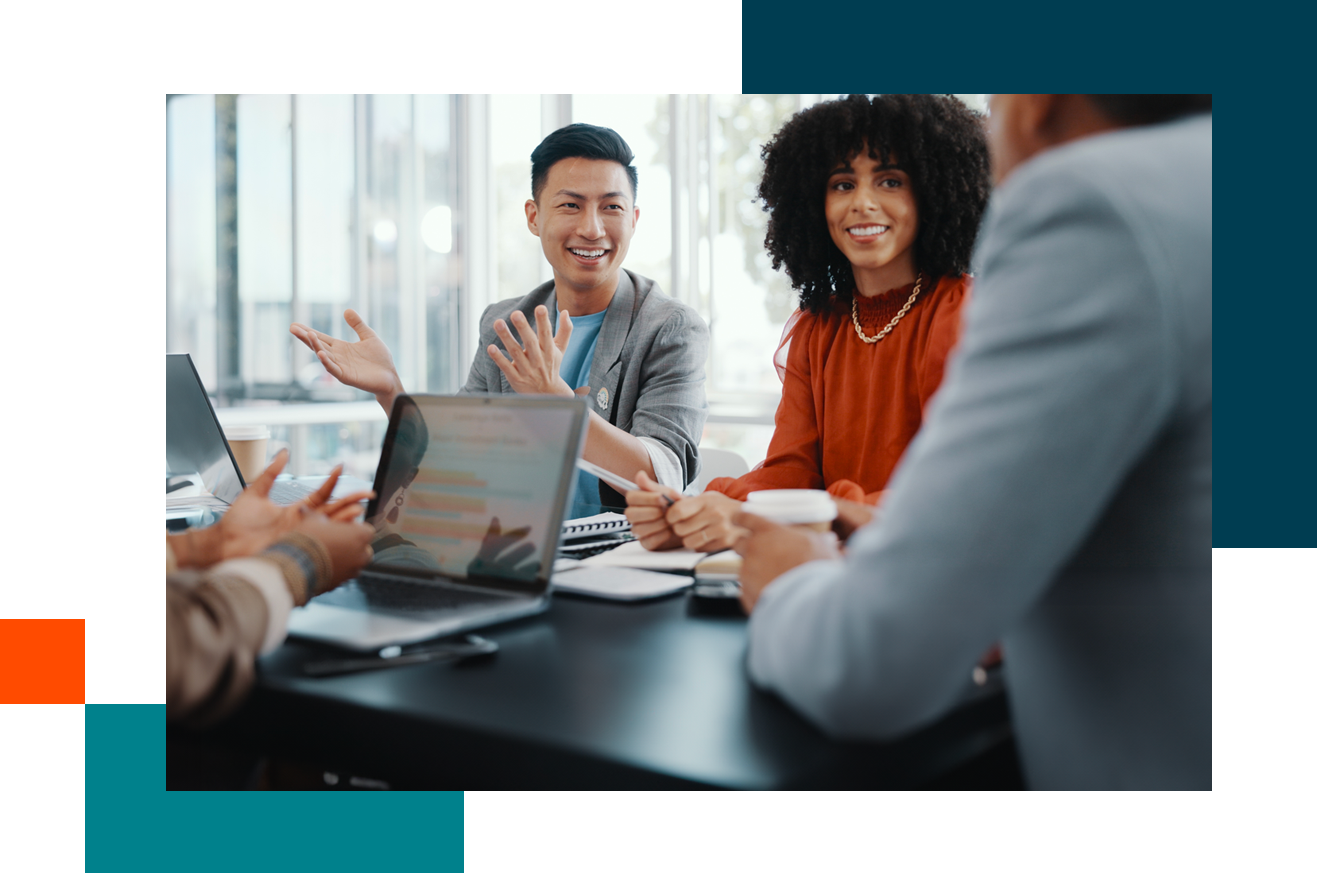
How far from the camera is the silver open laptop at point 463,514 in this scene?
845mm

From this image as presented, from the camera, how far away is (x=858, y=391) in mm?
1584

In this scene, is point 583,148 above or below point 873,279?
above

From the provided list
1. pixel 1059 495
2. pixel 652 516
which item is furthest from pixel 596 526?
pixel 1059 495

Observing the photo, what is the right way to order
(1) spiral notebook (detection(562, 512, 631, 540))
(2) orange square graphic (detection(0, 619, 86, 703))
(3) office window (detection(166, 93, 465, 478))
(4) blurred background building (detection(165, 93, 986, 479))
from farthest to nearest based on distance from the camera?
(3) office window (detection(166, 93, 465, 478)), (4) blurred background building (detection(165, 93, 986, 479)), (1) spiral notebook (detection(562, 512, 631, 540)), (2) orange square graphic (detection(0, 619, 86, 703))

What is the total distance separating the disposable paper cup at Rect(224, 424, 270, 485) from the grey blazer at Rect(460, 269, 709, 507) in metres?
0.50

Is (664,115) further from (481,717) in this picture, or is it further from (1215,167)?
(481,717)

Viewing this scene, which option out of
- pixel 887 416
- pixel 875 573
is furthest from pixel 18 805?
pixel 887 416

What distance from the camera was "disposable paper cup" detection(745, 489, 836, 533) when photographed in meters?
0.85

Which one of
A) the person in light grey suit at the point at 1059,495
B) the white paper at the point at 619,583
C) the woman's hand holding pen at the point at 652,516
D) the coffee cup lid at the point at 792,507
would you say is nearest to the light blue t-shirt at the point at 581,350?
the woman's hand holding pen at the point at 652,516

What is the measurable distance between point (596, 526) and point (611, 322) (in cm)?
87

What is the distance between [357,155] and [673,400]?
244 centimetres

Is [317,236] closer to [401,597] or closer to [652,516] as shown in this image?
[652,516]

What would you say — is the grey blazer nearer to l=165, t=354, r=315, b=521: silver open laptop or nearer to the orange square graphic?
l=165, t=354, r=315, b=521: silver open laptop

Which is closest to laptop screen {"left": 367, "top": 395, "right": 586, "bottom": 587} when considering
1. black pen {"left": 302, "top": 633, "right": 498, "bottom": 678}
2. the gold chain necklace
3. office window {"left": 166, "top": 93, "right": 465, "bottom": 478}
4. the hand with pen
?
black pen {"left": 302, "top": 633, "right": 498, "bottom": 678}
